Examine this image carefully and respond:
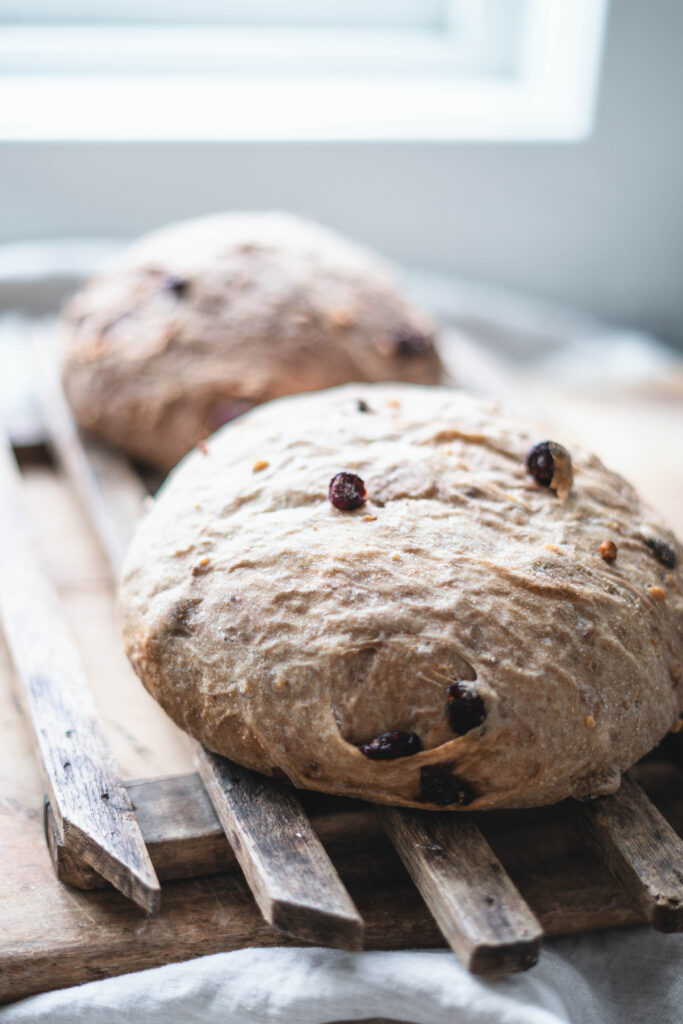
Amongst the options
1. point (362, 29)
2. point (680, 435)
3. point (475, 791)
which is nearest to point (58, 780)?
point (475, 791)

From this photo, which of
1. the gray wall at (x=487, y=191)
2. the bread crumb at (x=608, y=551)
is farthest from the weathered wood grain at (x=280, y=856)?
the gray wall at (x=487, y=191)

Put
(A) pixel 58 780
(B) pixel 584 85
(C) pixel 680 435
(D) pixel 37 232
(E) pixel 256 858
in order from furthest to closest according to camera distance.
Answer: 1. (B) pixel 584 85
2. (D) pixel 37 232
3. (C) pixel 680 435
4. (A) pixel 58 780
5. (E) pixel 256 858

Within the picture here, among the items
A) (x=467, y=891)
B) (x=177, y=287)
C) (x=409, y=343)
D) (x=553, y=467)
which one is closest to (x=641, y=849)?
(x=467, y=891)

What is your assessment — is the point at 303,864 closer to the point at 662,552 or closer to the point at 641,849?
the point at 641,849

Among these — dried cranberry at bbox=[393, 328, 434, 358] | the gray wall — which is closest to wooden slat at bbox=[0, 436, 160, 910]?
dried cranberry at bbox=[393, 328, 434, 358]

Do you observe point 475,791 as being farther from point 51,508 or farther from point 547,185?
point 547,185
